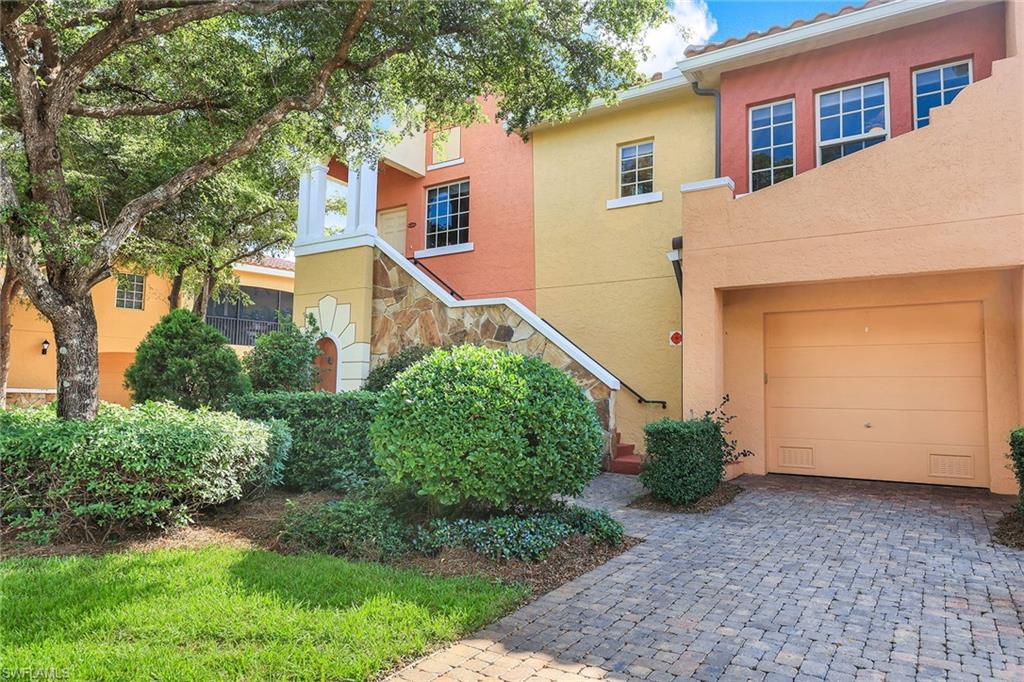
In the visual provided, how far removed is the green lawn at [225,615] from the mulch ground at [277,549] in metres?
0.30

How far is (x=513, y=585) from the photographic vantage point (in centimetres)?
429

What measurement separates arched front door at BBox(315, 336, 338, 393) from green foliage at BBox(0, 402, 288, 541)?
6.04m

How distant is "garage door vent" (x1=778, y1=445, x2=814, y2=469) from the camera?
918 centimetres

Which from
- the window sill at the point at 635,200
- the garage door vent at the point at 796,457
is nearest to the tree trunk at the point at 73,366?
the window sill at the point at 635,200

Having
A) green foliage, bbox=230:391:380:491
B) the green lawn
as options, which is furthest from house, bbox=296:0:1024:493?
the green lawn

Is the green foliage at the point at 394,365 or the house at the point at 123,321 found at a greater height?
the house at the point at 123,321

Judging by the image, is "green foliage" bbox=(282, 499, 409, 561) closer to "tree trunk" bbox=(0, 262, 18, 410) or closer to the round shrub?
the round shrub

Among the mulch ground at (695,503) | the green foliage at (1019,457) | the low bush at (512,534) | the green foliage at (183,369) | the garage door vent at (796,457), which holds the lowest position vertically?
the mulch ground at (695,503)

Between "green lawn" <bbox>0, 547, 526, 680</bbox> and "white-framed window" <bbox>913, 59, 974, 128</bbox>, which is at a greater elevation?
"white-framed window" <bbox>913, 59, 974, 128</bbox>

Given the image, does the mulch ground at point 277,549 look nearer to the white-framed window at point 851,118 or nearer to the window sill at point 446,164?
the white-framed window at point 851,118

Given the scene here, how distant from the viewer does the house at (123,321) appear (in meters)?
17.3

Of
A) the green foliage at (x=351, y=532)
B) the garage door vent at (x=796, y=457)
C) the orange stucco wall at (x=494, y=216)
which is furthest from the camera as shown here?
the orange stucco wall at (x=494, y=216)

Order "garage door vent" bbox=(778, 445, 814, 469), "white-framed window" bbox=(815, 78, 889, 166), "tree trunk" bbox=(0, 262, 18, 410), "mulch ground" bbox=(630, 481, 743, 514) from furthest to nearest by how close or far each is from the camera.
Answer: "tree trunk" bbox=(0, 262, 18, 410), "garage door vent" bbox=(778, 445, 814, 469), "white-framed window" bbox=(815, 78, 889, 166), "mulch ground" bbox=(630, 481, 743, 514)

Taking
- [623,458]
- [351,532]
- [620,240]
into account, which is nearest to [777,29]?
[620,240]
